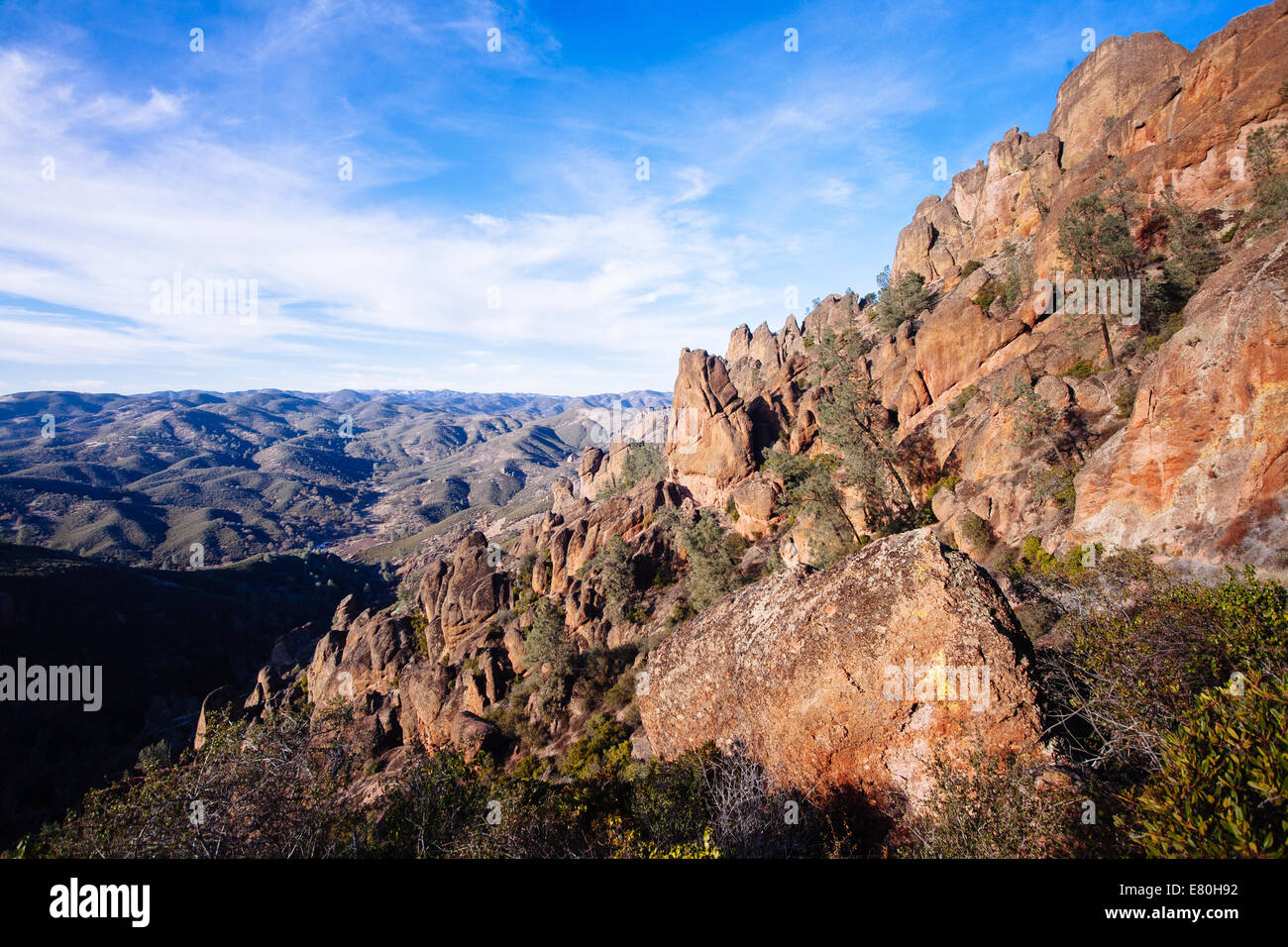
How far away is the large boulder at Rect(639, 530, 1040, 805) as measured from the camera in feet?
34.3

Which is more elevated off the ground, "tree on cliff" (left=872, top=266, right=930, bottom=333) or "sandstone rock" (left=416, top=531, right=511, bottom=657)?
"tree on cliff" (left=872, top=266, right=930, bottom=333)

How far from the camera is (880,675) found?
11367mm

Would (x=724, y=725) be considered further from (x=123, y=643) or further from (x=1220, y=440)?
(x=123, y=643)

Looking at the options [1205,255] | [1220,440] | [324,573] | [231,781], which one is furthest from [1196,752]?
[324,573]

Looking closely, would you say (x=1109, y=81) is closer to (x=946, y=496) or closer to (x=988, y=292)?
(x=988, y=292)

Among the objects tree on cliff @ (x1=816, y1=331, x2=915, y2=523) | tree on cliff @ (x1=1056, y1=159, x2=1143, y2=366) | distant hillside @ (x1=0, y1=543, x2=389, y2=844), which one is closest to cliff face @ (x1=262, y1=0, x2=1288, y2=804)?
tree on cliff @ (x1=816, y1=331, x2=915, y2=523)

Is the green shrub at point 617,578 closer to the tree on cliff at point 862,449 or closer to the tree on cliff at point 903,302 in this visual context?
the tree on cliff at point 862,449

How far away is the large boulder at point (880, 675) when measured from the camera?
10461 mm

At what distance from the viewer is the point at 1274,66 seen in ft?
112

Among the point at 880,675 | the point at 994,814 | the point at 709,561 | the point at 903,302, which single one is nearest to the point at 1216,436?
the point at 880,675

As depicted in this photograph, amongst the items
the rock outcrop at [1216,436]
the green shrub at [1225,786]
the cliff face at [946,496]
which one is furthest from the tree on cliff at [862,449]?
the green shrub at [1225,786]

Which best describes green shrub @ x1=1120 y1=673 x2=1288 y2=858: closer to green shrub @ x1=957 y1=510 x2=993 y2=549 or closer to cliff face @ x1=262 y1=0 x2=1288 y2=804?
cliff face @ x1=262 y1=0 x2=1288 y2=804

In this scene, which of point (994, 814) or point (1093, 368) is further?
point (1093, 368)

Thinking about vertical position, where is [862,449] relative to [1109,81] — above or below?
below
